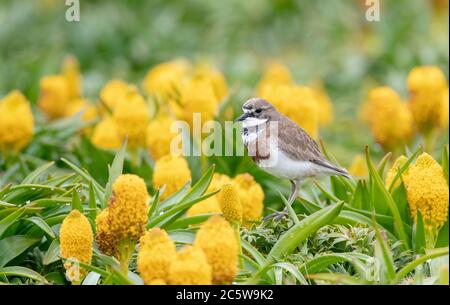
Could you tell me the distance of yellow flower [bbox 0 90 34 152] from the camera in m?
6.34

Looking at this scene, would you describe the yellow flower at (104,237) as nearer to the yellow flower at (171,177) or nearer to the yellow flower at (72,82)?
the yellow flower at (171,177)

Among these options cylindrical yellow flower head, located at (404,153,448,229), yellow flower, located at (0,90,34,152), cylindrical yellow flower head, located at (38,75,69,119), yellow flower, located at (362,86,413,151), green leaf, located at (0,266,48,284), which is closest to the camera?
green leaf, located at (0,266,48,284)

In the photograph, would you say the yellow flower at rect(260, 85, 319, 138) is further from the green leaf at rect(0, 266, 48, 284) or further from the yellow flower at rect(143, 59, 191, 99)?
the green leaf at rect(0, 266, 48, 284)

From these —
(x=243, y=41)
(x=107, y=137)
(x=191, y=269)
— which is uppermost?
(x=243, y=41)

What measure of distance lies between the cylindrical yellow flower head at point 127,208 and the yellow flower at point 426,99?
3.73 meters

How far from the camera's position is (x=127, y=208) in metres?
3.79

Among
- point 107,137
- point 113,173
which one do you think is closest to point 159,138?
point 107,137

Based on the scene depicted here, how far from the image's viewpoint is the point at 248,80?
37.5 ft

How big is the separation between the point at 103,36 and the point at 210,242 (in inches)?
365

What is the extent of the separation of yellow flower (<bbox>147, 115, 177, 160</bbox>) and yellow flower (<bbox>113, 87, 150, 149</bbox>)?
0.15 metres

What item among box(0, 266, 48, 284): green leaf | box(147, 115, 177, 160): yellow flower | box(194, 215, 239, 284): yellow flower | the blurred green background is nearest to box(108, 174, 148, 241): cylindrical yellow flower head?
Result: box(194, 215, 239, 284): yellow flower

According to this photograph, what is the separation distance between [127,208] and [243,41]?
10.3 m

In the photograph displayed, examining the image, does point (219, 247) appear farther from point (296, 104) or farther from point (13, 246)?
point (296, 104)
